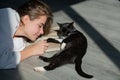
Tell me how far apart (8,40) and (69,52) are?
48 cm

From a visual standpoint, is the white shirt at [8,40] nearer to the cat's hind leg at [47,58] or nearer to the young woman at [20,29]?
the young woman at [20,29]

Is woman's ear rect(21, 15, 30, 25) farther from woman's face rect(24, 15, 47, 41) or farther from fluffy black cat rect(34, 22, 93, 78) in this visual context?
fluffy black cat rect(34, 22, 93, 78)

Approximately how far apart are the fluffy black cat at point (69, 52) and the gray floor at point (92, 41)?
0.04 meters

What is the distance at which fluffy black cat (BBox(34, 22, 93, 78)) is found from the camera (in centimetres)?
247

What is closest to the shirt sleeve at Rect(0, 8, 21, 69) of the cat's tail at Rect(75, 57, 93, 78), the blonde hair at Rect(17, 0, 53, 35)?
the blonde hair at Rect(17, 0, 53, 35)

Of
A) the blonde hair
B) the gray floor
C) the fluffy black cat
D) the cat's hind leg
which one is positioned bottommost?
the gray floor

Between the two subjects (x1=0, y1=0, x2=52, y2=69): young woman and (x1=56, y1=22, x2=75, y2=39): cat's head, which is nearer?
(x1=0, y1=0, x2=52, y2=69): young woman

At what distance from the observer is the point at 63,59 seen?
248 centimetres

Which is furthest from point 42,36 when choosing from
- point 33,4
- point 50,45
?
point 33,4

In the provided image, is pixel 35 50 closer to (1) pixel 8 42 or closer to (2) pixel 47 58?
(2) pixel 47 58

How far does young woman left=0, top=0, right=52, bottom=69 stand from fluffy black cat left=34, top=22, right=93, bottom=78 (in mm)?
155

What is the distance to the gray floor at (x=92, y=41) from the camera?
A: 2424 mm

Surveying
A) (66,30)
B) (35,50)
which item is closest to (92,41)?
(66,30)

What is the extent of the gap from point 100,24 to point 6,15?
49.6 inches
